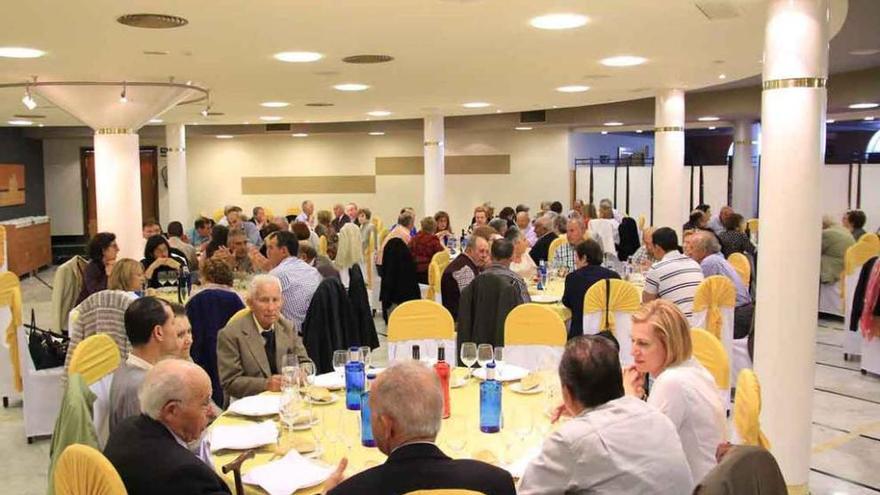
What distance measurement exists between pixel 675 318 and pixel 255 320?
101 inches

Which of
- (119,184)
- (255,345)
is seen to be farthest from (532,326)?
(119,184)

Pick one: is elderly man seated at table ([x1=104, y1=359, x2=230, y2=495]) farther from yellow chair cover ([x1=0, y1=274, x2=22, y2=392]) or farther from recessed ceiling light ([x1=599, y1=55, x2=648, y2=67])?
recessed ceiling light ([x1=599, y1=55, x2=648, y2=67])

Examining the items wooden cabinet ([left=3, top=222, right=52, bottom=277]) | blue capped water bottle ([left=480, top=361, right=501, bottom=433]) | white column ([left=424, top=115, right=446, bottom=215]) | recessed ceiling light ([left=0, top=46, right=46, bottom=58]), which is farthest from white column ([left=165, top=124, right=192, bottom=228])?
blue capped water bottle ([left=480, top=361, right=501, bottom=433])

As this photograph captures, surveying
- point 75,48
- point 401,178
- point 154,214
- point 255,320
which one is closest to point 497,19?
point 255,320

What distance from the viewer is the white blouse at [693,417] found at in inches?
125

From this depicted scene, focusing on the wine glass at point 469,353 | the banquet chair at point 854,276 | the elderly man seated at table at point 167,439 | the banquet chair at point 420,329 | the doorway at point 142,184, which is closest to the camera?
the elderly man seated at table at point 167,439

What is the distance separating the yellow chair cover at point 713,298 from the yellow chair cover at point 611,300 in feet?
1.65

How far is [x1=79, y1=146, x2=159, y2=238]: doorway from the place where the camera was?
21.0 metres

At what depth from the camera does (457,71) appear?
29.4 ft

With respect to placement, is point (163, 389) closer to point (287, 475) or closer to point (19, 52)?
point (287, 475)

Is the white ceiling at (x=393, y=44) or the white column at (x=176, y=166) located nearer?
the white ceiling at (x=393, y=44)

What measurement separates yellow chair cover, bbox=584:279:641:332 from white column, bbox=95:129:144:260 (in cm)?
604

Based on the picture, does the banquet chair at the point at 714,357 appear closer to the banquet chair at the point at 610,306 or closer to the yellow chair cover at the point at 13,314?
the banquet chair at the point at 610,306

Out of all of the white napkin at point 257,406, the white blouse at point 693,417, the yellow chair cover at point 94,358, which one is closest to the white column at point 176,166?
the yellow chair cover at point 94,358
